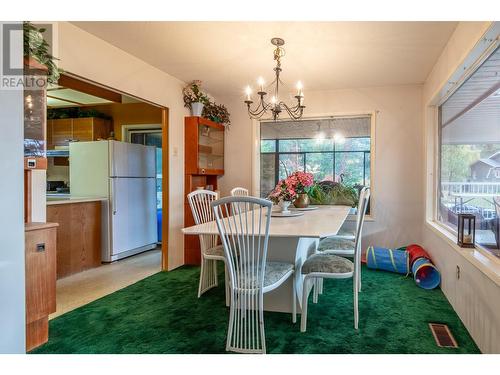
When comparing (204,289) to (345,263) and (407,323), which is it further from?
(407,323)

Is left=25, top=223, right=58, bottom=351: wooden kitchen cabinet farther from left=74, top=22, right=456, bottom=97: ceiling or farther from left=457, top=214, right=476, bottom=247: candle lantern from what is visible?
left=457, top=214, right=476, bottom=247: candle lantern

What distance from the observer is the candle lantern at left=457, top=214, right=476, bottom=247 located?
2.50m

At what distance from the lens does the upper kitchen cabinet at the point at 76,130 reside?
213 inches

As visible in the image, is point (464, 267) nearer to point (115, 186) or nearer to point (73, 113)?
point (115, 186)

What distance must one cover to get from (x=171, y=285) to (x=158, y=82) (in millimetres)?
2336

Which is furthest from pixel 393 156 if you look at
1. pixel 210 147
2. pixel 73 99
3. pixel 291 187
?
Answer: pixel 73 99

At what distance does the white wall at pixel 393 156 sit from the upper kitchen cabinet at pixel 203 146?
5.40 ft

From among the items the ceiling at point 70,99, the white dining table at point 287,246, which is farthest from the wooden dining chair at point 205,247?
the ceiling at point 70,99

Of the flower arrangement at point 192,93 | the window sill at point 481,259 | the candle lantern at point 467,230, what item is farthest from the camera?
the flower arrangement at point 192,93

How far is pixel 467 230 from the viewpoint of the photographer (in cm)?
254

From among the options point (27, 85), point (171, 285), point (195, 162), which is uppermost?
point (27, 85)

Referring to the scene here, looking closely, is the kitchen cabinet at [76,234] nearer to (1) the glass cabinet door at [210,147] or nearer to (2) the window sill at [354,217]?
(1) the glass cabinet door at [210,147]
